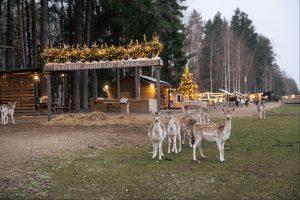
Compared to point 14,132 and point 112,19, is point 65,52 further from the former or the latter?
point 112,19

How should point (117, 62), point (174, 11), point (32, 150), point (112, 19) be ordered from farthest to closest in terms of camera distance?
point (174, 11), point (112, 19), point (117, 62), point (32, 150)

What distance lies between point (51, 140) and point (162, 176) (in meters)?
7.32

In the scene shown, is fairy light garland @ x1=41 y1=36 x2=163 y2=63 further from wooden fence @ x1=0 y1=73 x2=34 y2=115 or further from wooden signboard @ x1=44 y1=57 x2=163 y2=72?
wooden fence @ x1=0 y1=73 x2=34 y2=115

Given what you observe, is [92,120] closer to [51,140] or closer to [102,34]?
[51,140]

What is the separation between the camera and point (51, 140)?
1545cm

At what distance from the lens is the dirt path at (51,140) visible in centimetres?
1122

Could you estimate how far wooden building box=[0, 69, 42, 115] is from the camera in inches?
1182

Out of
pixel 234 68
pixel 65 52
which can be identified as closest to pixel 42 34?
pixel 65 52

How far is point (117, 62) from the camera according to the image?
75.7 ft

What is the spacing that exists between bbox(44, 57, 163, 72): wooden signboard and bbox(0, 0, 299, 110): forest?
24.1 ft

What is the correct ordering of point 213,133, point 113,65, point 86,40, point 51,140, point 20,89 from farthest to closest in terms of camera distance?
point 86,40
point 20,89
point 113,65
point 51,140
point 213,133

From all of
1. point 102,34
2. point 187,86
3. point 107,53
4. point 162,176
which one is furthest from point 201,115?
point 187,86

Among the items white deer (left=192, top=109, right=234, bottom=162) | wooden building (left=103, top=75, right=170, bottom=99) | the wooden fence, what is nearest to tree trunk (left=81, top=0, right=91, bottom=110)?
the wooden fence

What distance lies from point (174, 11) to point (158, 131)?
39.1 meters
